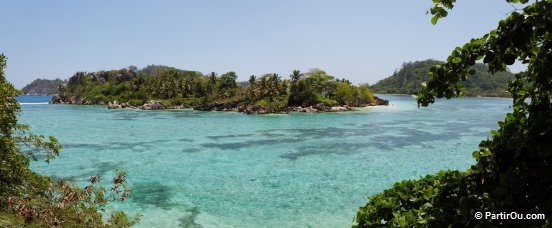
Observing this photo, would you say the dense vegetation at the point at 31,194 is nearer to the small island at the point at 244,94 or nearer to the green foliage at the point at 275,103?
the small island at the point at 244,94

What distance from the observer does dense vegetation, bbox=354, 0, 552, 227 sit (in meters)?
2.94

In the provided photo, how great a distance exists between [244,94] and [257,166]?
70.5 metres

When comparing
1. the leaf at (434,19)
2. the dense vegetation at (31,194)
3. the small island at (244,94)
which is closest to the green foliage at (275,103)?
the small island at (244,94)

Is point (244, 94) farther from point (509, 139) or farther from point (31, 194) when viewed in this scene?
point (509, 139)

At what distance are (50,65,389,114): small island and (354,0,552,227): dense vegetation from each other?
79977mm

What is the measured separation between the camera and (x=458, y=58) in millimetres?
3389

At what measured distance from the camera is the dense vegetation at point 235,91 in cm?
9012

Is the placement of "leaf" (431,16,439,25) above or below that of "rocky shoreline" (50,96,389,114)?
above

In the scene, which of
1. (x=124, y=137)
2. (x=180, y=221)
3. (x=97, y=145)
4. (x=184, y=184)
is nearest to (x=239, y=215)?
(x=180, y=221)

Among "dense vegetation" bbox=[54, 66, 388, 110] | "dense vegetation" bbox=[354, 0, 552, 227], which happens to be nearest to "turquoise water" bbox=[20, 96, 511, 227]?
"dense vegetation" bbox=[354, 0, 552, 227]

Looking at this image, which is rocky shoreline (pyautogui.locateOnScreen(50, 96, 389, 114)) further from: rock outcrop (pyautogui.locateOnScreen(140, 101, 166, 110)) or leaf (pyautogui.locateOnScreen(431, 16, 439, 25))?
leaf (pyautogui.locateOnScreen(431, 16, 439, 25))

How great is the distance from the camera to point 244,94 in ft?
319

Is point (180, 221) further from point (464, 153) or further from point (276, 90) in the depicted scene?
point (276, 90)

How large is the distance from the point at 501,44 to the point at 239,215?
50.0ft
